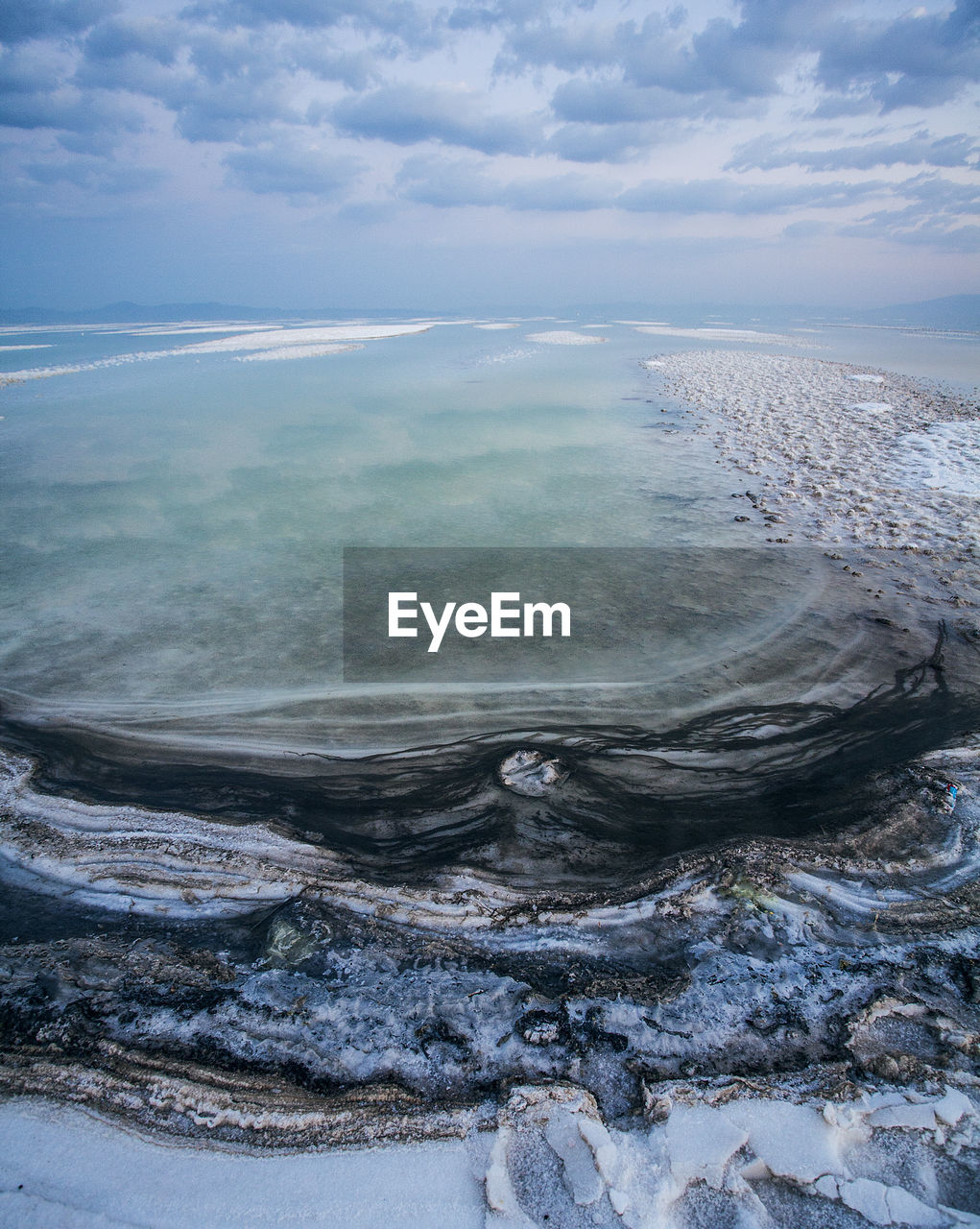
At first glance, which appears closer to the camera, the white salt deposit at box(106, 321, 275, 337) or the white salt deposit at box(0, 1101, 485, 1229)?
the white salt deposit at box(0, 1101, 485, 1229)

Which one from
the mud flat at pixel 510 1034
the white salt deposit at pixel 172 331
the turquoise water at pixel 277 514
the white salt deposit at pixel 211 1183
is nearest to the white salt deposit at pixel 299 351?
the turquoise water at pixel 277 514

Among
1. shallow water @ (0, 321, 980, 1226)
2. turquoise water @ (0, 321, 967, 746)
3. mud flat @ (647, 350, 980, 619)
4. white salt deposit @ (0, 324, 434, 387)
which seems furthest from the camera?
white salt deposit @ (0, 324, 434, 387)

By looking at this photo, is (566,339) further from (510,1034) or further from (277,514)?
(510,1034)

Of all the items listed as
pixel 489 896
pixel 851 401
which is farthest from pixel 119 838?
pixel 851 401

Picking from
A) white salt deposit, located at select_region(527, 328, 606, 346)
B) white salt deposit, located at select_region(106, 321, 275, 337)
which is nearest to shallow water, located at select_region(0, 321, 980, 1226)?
white salt deposit, located at select_region(527, 328, 606, 346)

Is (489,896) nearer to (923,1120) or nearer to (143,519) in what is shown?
A: (923,1120)

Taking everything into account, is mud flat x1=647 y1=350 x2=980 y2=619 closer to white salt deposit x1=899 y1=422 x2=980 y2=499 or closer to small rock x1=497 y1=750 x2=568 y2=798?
white salt deposit x1=899 y1=422 x2=980 y2=499

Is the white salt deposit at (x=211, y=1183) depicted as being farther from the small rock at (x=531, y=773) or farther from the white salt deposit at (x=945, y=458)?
the white salt deposit at (x=945, y=458)

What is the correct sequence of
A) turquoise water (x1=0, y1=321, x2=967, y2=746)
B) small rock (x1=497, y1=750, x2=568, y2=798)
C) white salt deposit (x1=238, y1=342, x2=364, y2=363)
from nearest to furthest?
small rock (x1=497, y1=750, x2=568, y2=798) < turquoise water (x1=0, y1=321, x2=967, y2=746) < white salt deposit (x1=238, y1=342, x2=364, y2=363)
